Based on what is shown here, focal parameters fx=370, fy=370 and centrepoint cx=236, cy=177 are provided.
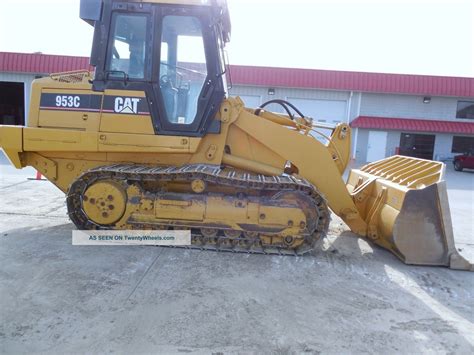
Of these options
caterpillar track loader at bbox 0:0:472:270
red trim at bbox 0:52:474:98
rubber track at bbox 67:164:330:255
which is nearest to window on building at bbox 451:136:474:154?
red trim at bbox 0:52:474:98

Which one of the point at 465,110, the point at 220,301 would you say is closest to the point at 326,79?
the point at 465,110

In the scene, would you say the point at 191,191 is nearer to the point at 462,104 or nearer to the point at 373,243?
the point at 373,243

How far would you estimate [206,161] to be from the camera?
16.4ft

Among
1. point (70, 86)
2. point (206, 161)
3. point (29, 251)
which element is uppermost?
point (70, 86)

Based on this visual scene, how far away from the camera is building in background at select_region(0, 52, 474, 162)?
2203 cm

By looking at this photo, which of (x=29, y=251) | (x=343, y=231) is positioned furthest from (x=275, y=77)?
(x=29, y=251)

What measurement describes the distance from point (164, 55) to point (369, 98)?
2080 cm

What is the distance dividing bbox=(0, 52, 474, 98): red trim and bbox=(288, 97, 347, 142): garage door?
3.24ft

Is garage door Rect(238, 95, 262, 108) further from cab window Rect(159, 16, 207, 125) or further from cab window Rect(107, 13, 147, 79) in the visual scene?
cab window Rect(107, 13, 147, 79)

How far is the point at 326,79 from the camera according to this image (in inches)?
869

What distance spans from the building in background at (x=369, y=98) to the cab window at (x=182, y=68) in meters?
17.9

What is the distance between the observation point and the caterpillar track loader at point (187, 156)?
455 centimetres

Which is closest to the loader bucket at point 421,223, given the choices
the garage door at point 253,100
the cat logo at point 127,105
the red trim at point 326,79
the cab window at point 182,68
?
the cab window at point 182,68

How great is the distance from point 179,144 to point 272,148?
1.23 metres
